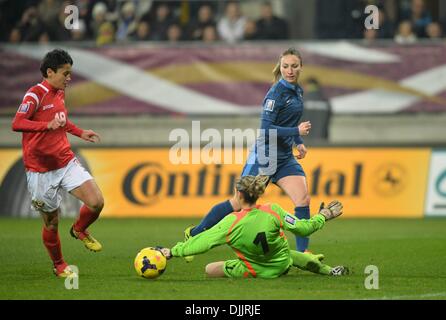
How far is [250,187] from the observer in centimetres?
948

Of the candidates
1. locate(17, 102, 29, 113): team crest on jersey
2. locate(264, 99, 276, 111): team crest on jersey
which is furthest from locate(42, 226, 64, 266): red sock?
locate(264, 99, 276, 111): team crest on jersey

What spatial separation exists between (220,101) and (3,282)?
11118 millimetres

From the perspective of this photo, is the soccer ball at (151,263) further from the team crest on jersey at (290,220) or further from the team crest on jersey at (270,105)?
the team crest on jersey at (270,105)

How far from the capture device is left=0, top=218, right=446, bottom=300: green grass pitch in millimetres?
9000

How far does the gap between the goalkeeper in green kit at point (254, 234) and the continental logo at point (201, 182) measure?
8.19 metres

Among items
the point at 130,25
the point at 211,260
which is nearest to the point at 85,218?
the point at 211,260

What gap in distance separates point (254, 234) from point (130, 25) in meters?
12.4

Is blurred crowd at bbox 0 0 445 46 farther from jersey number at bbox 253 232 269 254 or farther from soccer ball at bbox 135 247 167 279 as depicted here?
jersey number at bbox 253 232 269 254

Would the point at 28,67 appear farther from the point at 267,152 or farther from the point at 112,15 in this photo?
the point at 267,152

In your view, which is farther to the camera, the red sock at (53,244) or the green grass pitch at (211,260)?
the red sock at (53,244)

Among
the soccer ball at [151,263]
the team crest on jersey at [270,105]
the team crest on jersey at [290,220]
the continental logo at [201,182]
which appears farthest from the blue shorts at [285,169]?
the continental logo at [201,182]

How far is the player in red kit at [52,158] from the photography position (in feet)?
33.8

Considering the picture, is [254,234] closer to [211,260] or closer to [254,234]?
[254,234]

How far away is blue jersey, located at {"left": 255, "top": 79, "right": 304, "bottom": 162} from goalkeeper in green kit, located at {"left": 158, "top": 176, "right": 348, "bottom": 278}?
4.51ft
